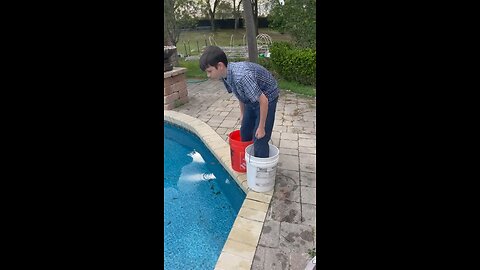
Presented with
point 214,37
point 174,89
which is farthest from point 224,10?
point 174,89

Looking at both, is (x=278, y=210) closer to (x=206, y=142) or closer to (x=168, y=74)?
(x=206, y=142)

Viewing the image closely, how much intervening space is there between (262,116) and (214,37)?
55.4 feet

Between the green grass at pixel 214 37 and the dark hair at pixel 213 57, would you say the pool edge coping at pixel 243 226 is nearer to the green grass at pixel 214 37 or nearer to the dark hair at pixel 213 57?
the dark hair at pixel 213 57

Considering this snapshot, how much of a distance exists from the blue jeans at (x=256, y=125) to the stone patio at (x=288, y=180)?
0.44 meters

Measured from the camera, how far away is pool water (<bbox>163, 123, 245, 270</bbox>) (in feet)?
7.91

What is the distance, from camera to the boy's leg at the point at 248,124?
9.12ft

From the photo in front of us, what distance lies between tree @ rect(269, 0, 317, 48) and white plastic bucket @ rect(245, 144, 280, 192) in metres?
6.37

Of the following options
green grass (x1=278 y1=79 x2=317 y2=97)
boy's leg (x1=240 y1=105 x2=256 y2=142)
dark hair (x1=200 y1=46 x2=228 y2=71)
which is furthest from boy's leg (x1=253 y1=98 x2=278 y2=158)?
green grass (x1=278 y1=79 x2=317 y2=97)
